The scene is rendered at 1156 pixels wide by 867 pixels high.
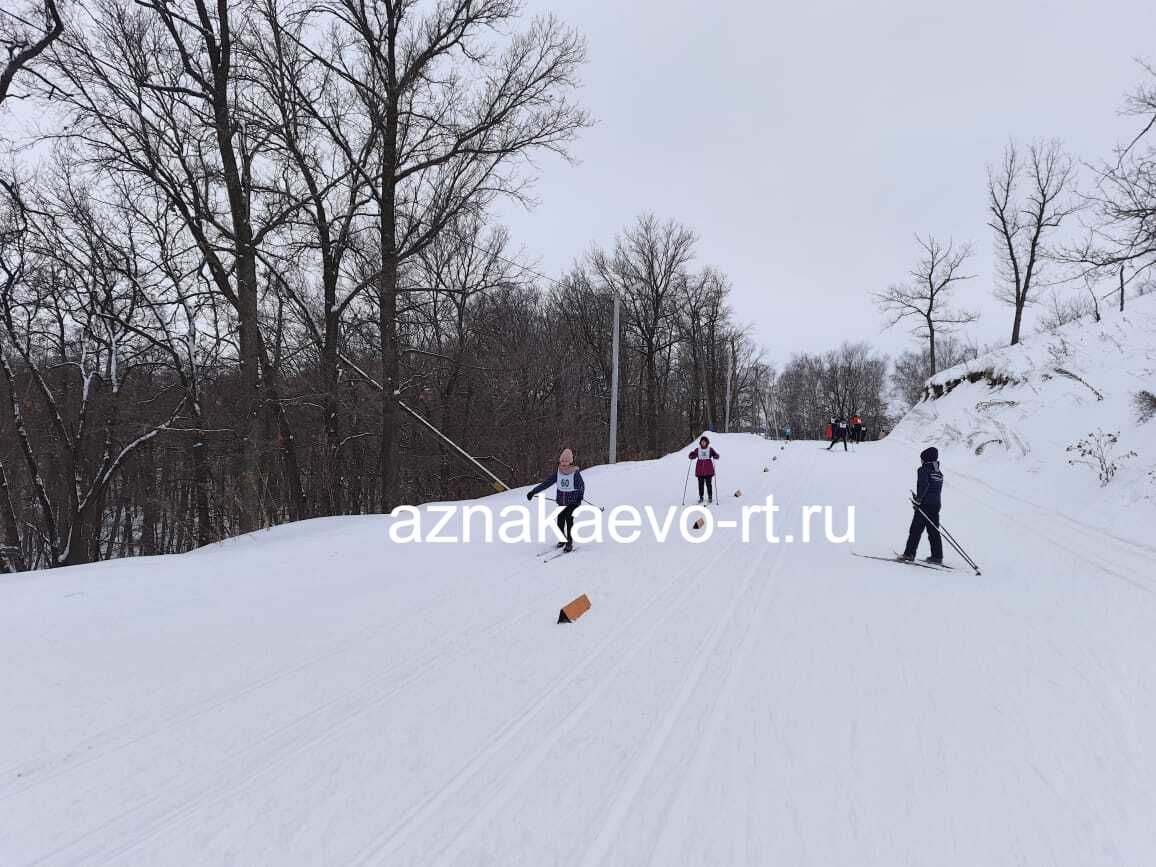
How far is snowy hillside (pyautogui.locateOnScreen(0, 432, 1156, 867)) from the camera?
264cm

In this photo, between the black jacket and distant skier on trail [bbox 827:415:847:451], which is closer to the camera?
the black jacket

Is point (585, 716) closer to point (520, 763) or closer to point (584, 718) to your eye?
point (584, 718)

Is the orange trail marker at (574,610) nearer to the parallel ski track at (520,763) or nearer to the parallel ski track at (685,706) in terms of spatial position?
the parallel ski track at (520,763)

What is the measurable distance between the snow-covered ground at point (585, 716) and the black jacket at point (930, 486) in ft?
3.42

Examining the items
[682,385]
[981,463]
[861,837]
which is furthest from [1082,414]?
[682,385]

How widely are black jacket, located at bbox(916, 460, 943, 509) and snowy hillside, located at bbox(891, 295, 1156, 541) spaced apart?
4.18 m

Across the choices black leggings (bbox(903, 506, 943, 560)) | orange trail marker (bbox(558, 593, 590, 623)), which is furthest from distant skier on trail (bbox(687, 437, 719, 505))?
orange trail marker (bbox(558, 593, 590, 623))

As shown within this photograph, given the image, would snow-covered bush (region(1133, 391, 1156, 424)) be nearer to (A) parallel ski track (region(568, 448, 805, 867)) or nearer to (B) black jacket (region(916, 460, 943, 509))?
(B) black jacket (region(916, 460, 943, 509))

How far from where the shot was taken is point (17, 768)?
3.17 m

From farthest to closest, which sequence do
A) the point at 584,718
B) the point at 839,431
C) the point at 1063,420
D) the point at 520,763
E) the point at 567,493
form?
the point at 839,431 < the point at 1063,420 < the point at 567,493 < the point at 584,718 < the point at 520,763

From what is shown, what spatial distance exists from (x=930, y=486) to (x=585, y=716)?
6.49 meters

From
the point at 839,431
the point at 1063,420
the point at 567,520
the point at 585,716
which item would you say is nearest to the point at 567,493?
the point at 567,520

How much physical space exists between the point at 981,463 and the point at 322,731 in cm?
2065

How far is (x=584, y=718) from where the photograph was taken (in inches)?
146
